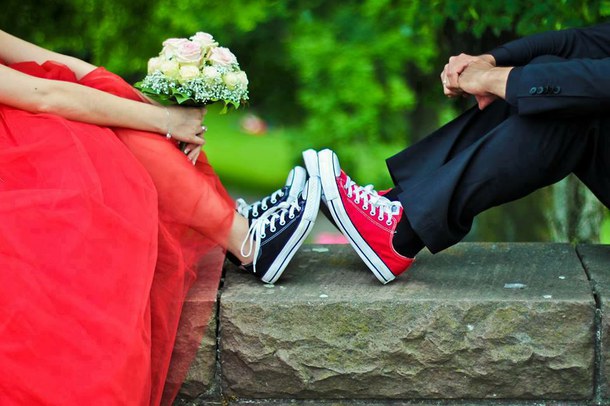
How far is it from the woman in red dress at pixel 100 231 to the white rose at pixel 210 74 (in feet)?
0.44

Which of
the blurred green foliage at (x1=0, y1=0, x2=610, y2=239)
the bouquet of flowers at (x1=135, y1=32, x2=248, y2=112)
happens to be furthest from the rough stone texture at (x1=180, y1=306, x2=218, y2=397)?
the blurred green foliage at (x1=0, y1=0, x2=610, y2=239)

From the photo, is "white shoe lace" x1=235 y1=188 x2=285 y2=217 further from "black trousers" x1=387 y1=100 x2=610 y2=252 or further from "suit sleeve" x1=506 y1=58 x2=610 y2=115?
"suit sleeve" x1=506 y1=58 x2=610 y2=115

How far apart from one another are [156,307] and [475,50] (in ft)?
7.89

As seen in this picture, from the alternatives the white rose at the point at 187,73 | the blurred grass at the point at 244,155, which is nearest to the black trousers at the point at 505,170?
the white rose at the point at 187,73

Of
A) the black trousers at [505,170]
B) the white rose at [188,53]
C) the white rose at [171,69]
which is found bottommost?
the black trousers at [505,170]

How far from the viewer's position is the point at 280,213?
3.15m

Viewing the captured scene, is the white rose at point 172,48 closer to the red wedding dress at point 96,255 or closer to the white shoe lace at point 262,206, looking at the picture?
the red wedding dress at point 96,255

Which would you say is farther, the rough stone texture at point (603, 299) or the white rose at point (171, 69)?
the white rose at point (171, 69)

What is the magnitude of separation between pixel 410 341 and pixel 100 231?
37.2 inches

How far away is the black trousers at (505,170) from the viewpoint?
288 cm

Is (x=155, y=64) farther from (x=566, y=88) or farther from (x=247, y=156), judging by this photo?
(x=247, y=156)

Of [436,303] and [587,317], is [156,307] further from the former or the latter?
[587,317]

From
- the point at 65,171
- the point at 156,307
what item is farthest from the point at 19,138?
the point at 156,307

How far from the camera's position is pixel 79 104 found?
9.66 feet
